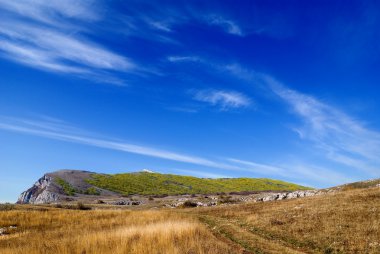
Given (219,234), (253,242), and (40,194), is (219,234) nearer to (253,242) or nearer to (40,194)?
(253,242)

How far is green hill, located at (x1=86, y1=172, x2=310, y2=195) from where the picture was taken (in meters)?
94.4

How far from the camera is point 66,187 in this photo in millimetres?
79875

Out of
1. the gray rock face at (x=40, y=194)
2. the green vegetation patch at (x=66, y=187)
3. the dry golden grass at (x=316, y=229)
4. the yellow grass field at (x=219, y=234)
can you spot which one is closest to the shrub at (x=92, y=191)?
the green vegetation patch at (x=66, y=187)

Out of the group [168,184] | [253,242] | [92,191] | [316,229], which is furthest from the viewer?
[168,184]

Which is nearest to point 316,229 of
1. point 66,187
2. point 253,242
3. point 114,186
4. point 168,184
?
point 253,242

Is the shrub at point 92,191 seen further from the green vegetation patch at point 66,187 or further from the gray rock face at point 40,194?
the gray rock face at point 40,194

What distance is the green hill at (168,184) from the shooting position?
310 ft

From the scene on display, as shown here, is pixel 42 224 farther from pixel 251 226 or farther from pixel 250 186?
pixel 250 186

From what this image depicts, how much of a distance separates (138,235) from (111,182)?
273 ft

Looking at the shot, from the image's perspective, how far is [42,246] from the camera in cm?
1552

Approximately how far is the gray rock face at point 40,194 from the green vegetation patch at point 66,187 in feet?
5.89

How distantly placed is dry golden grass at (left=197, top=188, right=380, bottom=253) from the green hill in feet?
217

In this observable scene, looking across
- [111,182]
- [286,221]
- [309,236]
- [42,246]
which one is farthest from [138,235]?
[111,182]

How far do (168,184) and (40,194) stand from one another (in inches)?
1650
